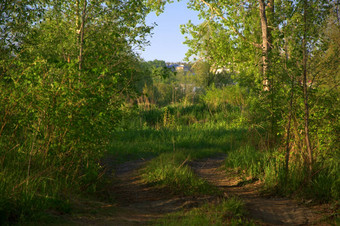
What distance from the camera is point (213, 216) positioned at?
16.3 feet

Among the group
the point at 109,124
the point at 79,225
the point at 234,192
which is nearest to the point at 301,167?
the point at 234,192

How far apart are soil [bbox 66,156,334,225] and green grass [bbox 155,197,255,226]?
0.61 feet

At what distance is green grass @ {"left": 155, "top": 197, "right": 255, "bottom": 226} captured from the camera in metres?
4.77

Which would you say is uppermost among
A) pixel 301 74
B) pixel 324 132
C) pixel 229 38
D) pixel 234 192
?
pixel 229 38

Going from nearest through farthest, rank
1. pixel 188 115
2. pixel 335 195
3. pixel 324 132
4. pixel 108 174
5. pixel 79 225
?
pixel 79 225, pixel 335 195, pixel 324 132, pixel 108 174, pixel 188 115

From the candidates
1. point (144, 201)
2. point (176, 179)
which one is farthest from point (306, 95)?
point (144, 201)

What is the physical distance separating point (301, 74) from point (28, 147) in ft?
16.2

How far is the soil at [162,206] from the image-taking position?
16.2 ft

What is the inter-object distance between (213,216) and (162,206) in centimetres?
102

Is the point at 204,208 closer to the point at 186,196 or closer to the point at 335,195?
the point at 186,196

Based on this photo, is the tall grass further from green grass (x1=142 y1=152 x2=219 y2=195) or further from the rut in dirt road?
the rut in dirt road

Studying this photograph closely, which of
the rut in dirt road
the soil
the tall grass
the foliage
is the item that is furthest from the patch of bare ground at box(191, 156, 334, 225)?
the foliage

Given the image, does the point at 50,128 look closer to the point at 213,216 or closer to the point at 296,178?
the point at 213,216

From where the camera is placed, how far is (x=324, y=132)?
6.43 m
